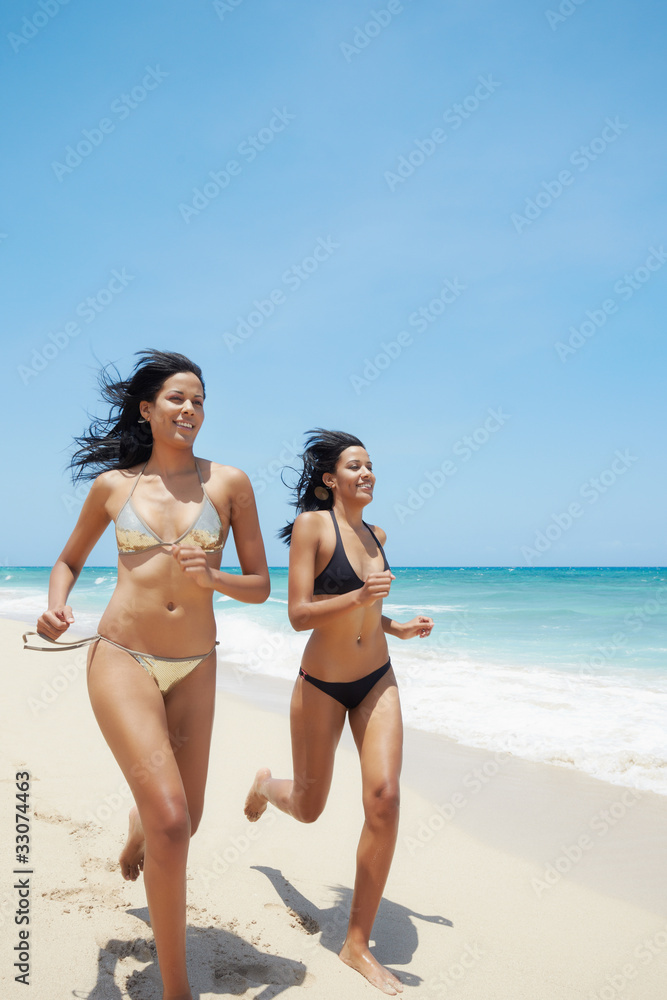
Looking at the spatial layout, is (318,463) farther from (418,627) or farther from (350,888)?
(350,888)

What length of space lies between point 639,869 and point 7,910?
3.63 metres

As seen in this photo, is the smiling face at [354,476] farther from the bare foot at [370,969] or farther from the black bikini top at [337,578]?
the bare foot at [370,969]

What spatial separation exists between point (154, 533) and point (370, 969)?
221 cm

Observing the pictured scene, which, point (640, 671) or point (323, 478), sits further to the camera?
point (640, 671)

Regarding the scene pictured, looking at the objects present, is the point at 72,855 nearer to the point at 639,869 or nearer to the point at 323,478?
the point at 323,478

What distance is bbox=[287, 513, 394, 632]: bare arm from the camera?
Answer: 11.5ft

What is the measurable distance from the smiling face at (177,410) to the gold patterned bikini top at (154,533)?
0.30m

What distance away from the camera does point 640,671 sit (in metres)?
12.3

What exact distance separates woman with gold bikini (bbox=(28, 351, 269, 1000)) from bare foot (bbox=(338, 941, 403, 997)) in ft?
3.06

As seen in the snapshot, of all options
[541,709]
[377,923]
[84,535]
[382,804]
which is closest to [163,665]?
[84,535]

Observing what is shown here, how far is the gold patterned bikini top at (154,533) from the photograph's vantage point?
10.8 feet

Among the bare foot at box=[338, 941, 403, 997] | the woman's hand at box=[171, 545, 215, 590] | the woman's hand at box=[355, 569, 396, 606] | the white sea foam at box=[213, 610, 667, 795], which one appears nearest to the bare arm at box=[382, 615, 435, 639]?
the woman's hand at box=[355, 569, 396, 606]

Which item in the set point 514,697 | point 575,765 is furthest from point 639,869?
point 514,697

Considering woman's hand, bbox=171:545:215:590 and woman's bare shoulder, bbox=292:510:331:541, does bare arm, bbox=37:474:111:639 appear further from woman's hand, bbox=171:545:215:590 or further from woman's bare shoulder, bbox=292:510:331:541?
woman's bare shoulder, bbox=292:510:331:541
